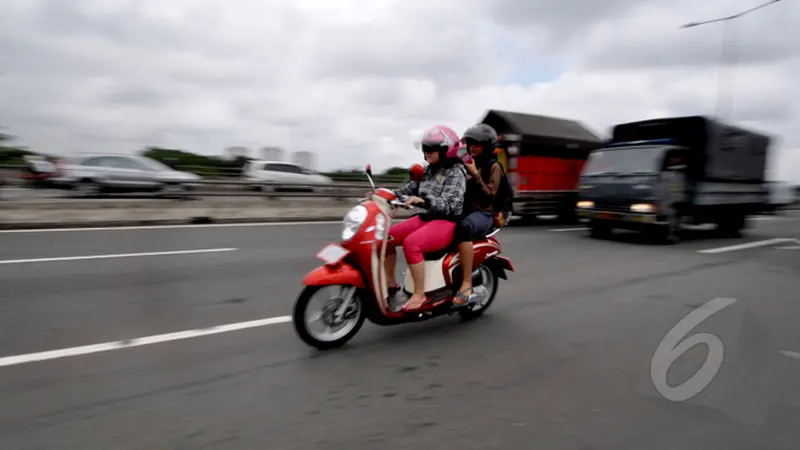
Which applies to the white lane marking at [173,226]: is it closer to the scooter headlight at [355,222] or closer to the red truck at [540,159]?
the red truck at [540,159]

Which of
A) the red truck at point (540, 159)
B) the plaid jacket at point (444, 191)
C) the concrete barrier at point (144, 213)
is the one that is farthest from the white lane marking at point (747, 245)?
the concrete barrier at point (144, 213)

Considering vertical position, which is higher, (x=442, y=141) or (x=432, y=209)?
(x=442, y=141)

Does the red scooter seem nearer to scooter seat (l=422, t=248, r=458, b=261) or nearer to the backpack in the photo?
scooter seat (l=422, t=248, r=458, b=261)

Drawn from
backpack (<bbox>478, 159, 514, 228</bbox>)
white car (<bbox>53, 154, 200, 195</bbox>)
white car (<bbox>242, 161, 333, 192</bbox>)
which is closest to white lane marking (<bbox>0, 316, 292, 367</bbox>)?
backpack (<bbox>478, 159, 514, 228</bbox>)

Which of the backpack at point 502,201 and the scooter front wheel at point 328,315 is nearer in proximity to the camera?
the scooter front wheel at point 328,315

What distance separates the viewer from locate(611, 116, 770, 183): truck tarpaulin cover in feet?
42.7

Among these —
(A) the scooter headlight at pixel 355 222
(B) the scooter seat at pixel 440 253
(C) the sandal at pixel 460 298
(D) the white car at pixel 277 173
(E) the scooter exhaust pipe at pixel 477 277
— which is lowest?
(C) the sandal at pixel 460 298

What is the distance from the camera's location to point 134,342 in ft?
14.5

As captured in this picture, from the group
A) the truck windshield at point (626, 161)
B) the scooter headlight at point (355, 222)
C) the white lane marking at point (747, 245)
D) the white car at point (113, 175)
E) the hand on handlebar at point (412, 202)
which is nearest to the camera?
the scooter headlight at point (355, 222)

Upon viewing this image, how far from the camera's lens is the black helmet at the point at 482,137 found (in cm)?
523

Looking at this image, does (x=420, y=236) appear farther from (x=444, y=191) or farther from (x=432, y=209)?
(x=444, y=191)

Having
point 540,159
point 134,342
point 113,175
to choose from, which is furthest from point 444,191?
point 113,175

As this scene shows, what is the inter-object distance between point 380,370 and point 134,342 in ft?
6.55

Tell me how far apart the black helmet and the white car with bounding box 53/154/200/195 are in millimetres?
14143
